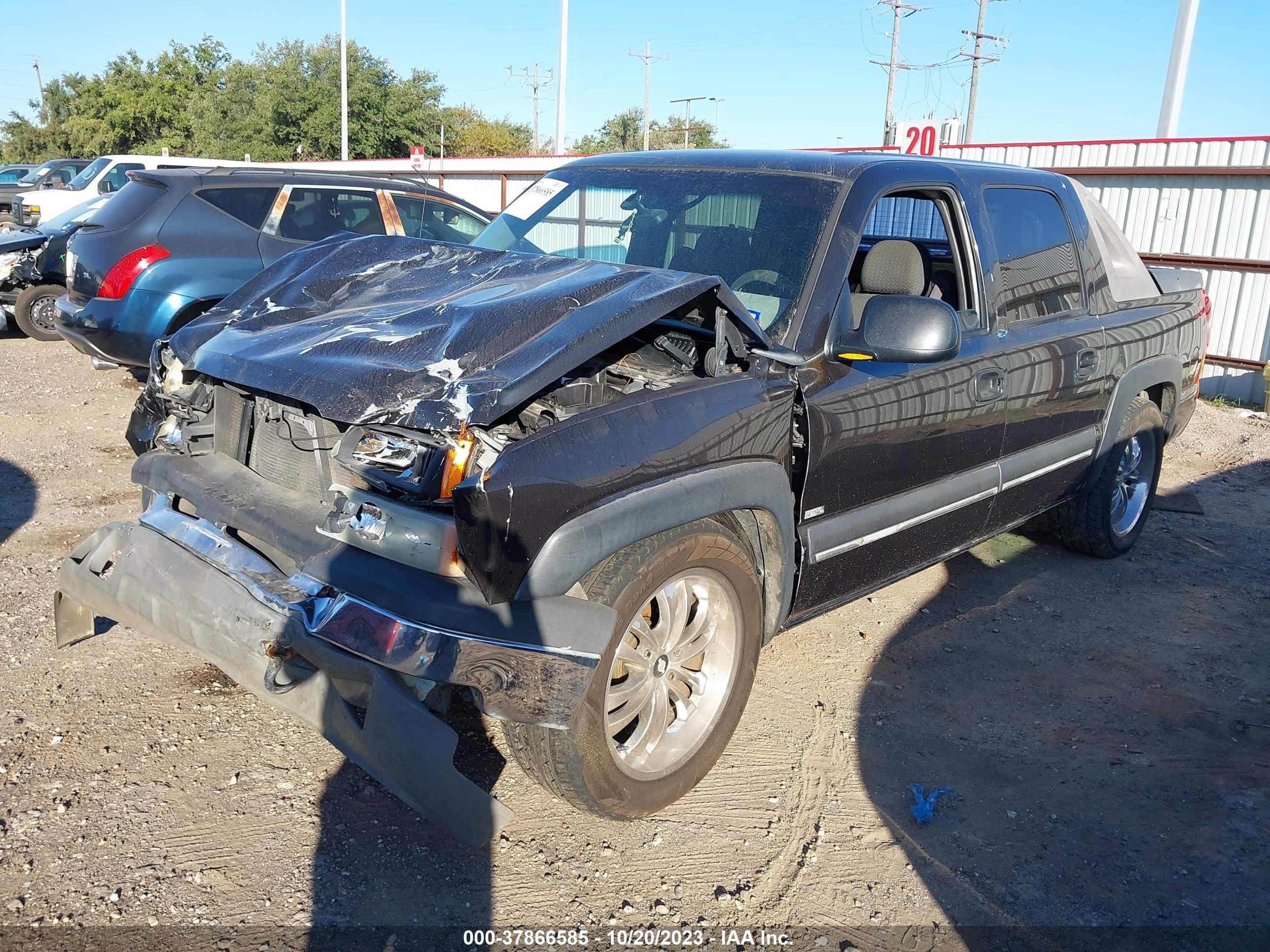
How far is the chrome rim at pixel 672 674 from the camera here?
113 inches

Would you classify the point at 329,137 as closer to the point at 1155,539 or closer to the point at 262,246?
the point at 262,246

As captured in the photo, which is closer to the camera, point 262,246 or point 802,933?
point 802,933

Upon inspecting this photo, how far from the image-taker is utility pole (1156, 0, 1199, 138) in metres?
13.1

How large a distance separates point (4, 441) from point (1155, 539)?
750cm

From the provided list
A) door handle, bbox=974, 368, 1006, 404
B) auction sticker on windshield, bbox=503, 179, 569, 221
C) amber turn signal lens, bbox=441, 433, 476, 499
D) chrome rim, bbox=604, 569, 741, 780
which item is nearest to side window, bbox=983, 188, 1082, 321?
→ door handle, bbox=974, 368, 1006, 404

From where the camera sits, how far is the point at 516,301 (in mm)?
2941

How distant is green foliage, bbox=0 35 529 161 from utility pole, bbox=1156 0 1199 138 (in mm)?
37099

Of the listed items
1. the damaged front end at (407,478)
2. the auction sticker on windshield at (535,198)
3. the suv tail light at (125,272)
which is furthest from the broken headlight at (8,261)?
the damaged front end at (407,478)

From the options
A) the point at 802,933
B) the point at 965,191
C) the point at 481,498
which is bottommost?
the point at 802,933

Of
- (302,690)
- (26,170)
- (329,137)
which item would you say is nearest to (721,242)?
(302,690)

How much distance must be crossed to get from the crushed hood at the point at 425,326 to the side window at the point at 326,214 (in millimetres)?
4727

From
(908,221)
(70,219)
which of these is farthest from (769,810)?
(70,219)

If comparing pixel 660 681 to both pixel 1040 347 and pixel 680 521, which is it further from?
pixel 1040 347

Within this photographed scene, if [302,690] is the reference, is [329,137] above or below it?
above
